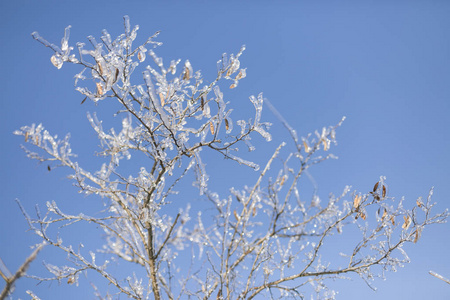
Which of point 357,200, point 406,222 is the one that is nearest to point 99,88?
point 357,200

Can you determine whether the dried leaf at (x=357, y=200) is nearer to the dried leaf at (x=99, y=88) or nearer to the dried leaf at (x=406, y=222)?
the dried leaf at (x=406, y=222)

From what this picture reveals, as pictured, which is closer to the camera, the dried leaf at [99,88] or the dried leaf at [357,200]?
the dried leaf at [99,88]

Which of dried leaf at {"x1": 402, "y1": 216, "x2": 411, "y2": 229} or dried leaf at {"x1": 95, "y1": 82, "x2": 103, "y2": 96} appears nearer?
dried leaf at {"x1": 95, "y1": 82, "x2": 103, "y2": 96}

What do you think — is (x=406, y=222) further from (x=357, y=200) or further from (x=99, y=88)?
(x=99, y=88)

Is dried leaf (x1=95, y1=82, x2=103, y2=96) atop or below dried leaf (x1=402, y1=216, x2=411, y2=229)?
below

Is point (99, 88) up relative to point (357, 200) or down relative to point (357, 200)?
down

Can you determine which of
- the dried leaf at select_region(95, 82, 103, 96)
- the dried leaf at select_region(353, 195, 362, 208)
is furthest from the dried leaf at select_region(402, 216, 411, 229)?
the dried leaf at select_region(95, 82, 103, 96)

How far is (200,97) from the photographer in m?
2.63

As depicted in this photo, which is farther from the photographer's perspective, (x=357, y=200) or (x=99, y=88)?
(x=357, y=200)

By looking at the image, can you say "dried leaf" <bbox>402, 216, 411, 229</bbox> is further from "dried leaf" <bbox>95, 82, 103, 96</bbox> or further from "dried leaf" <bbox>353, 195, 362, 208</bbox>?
"dried leaf" <bbox>95, 82, 103, 96</bbox>

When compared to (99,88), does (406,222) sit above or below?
above

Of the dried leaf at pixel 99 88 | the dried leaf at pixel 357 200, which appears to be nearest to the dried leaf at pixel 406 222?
the dried leaf at pixel 357 200

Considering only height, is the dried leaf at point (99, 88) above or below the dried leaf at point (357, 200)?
below

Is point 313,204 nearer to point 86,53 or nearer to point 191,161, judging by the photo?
point 191,161
